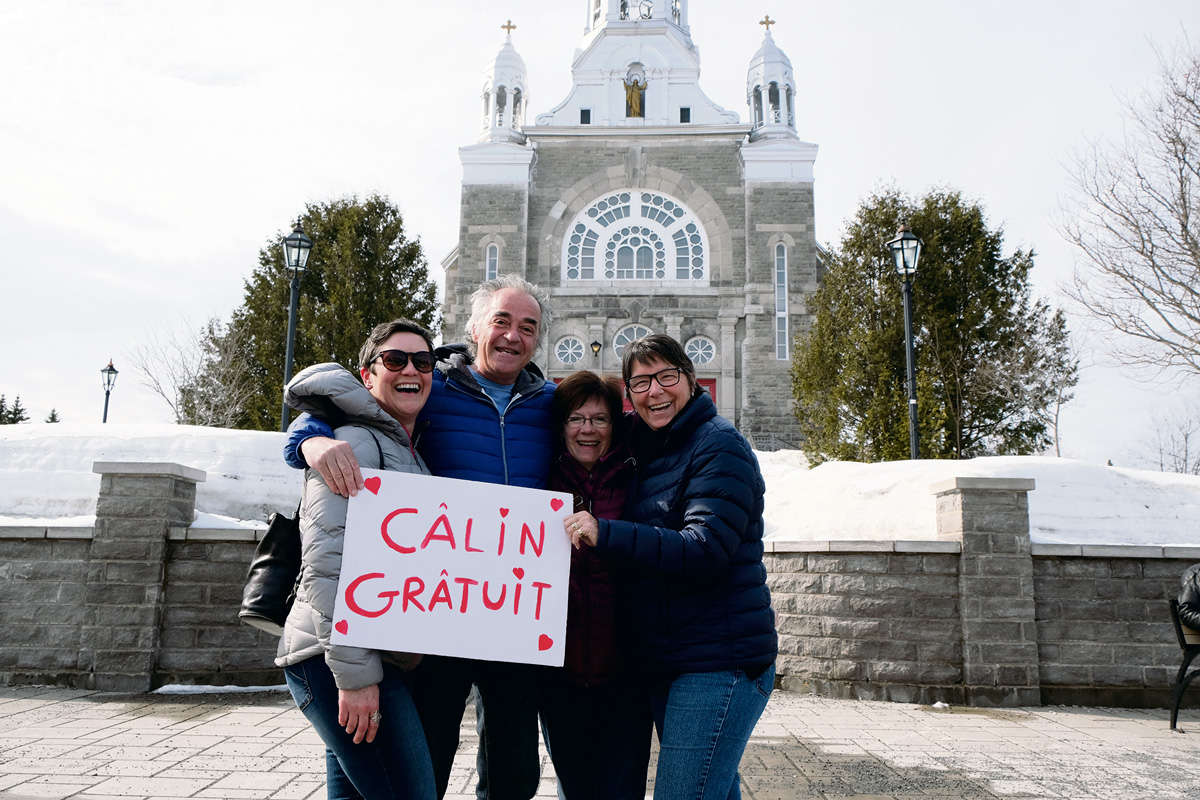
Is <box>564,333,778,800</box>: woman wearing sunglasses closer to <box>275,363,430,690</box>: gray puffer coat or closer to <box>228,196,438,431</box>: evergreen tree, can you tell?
<box>275,363,430,690</box>: gray puffer coat

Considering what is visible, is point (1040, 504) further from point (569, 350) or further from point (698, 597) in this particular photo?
point (569, 350)

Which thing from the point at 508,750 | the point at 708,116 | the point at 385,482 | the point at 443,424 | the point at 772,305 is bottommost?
the point at 508,750

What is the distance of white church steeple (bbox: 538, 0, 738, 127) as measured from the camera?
2958 cm

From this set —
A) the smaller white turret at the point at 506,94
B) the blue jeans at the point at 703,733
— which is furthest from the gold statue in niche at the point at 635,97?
the blue jeans at the point at 703,733

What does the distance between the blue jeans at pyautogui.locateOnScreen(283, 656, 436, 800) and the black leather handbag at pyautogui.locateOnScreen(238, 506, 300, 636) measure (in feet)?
0.57

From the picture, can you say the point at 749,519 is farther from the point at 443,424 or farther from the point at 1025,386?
the point at 1025,386

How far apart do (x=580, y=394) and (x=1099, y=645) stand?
22.2 ft

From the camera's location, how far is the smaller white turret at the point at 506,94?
29.8m

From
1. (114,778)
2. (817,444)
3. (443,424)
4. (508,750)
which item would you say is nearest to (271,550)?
(443,424)

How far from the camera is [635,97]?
98.7 feet

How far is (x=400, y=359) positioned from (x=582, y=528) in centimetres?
83

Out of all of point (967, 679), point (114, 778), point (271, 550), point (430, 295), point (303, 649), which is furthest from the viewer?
point (430, 295)

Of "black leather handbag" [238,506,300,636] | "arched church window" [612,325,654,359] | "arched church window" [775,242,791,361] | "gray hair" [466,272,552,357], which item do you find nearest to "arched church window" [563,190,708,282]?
"arched church window" [612,325,654,359]

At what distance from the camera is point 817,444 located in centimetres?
1839
